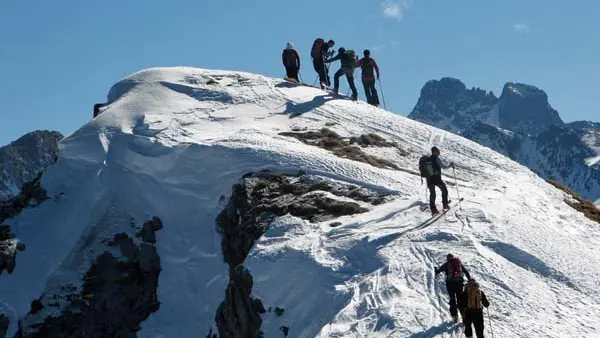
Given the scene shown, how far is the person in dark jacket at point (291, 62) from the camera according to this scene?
46.6 m

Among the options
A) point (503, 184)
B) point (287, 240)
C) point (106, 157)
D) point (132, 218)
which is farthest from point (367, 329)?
point (106, 157)

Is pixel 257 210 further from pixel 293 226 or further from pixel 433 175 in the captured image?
pixel 433 175

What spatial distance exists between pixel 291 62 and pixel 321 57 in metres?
2.51

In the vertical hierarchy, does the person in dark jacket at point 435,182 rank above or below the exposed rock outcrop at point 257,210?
above

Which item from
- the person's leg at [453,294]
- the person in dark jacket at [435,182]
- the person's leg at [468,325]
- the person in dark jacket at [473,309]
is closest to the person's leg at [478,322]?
the person in dark jacket at [473,309]

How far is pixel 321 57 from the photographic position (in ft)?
149

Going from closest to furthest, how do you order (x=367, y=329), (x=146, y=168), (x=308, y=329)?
(x=367, y=329) → (x=308, y=329) → (x=146, y=168)

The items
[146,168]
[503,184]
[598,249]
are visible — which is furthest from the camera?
[146,168]

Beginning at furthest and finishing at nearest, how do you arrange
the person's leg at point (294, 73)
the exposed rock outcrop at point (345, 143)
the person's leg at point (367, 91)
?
1. the person's leg at point (294, 73)
2. the person's leg at point (367, 91)
3. the exposed rock outcrop at point (345, 143)

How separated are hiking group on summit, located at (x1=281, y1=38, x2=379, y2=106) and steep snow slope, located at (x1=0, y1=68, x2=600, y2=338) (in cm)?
138

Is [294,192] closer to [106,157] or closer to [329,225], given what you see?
[329,225]

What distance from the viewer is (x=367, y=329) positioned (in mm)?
20578

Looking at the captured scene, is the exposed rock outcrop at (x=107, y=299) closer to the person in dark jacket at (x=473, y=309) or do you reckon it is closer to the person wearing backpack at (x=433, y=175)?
the person wearing backpack at (x=433, y=175)

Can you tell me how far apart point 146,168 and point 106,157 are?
2380 millimetres
